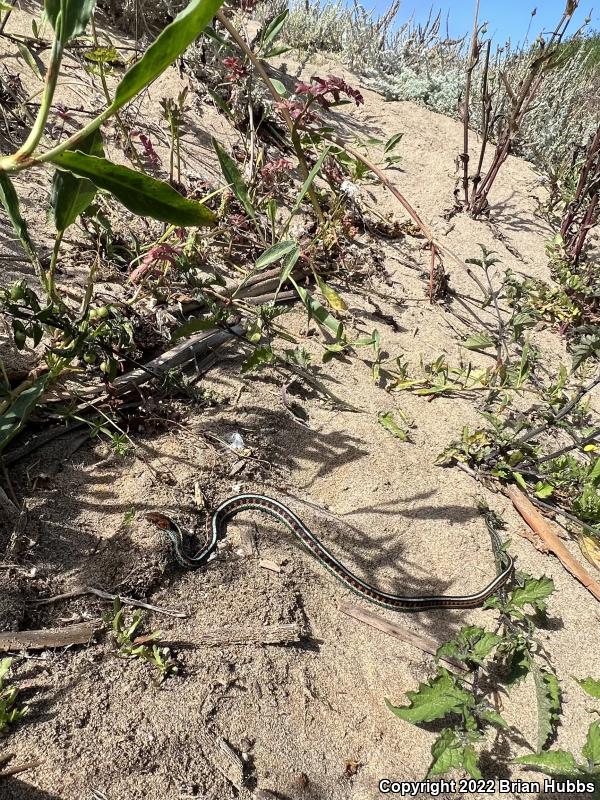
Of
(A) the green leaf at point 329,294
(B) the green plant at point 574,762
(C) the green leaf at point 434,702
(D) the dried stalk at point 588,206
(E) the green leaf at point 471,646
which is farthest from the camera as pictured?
(D) the dried stalk at point 588,206

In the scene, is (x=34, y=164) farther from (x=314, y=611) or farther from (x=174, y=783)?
(x=314, y=611)

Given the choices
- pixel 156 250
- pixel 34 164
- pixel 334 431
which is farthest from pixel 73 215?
pixel 334 431

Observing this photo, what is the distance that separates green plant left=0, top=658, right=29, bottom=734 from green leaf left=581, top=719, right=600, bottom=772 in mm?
1386

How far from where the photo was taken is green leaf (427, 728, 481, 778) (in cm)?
151

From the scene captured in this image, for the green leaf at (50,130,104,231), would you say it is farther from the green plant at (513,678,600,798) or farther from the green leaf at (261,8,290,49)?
the green plant at (513,678,600,798)

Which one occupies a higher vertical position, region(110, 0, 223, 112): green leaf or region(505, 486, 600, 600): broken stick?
region(110, 0, 223, 112): green leaf

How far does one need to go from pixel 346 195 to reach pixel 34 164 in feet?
9.66

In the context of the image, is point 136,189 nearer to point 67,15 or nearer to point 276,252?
point 67,15

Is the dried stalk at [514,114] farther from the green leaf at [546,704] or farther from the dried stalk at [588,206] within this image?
the green leaf at [546,704]

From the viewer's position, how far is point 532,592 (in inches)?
77.5

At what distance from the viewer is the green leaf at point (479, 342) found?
3207 millimetres

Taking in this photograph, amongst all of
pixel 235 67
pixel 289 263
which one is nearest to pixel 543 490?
pixel 289 263

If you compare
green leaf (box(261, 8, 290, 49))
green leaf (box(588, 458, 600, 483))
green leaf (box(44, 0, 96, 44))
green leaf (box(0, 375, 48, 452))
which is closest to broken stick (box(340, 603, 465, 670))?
green leaf (box(588, 458, 600, 483))

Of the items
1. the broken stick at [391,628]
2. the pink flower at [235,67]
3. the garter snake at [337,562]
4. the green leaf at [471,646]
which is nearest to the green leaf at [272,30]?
the pink flower at [235,67]
